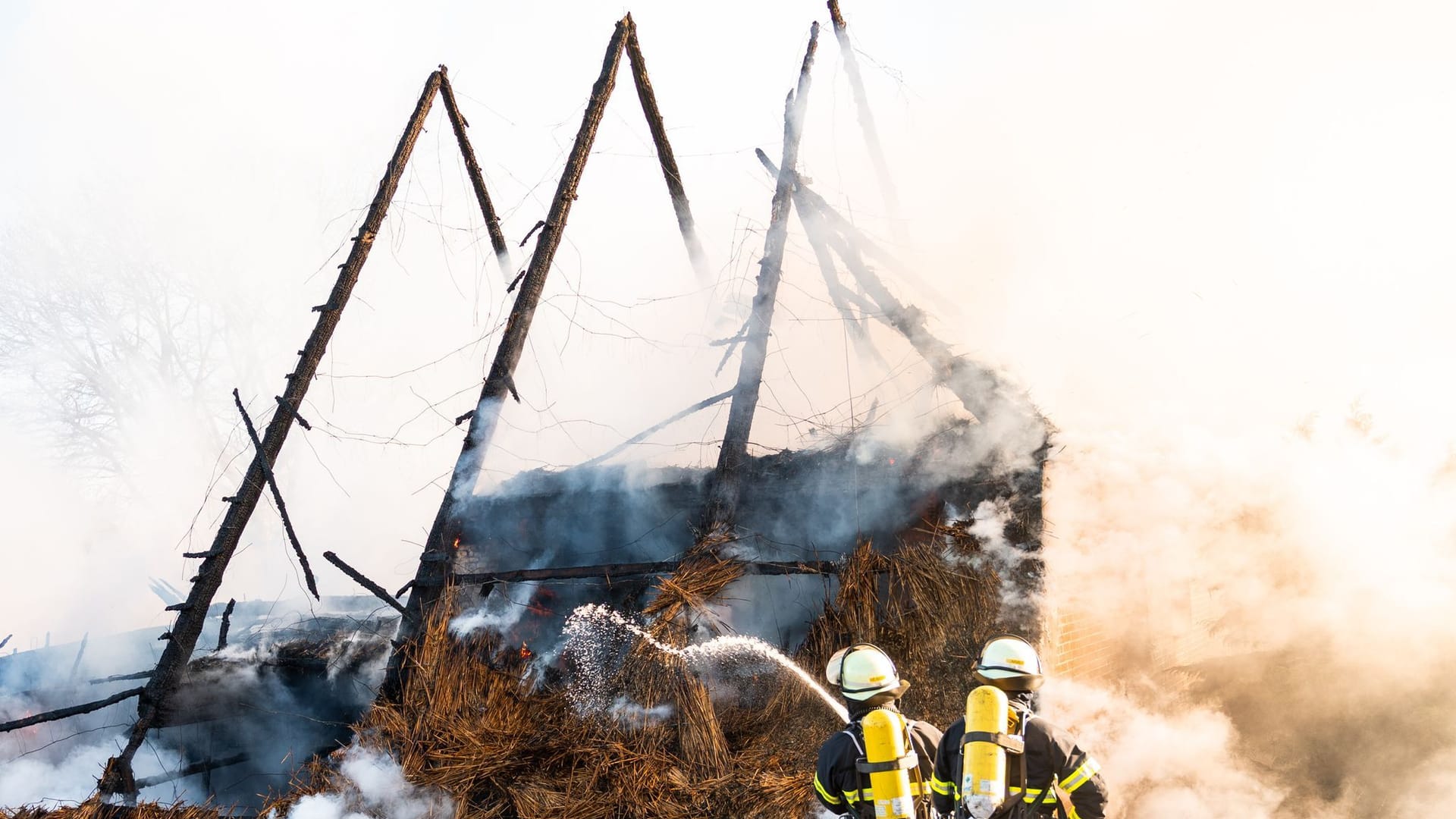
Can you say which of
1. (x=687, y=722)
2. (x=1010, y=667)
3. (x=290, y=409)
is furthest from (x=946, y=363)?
(x=290, y=409)

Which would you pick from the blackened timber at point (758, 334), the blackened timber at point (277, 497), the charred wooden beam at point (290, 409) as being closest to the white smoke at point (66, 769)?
the blackened timber at point (277, 497)

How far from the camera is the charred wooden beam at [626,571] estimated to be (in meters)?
7.89

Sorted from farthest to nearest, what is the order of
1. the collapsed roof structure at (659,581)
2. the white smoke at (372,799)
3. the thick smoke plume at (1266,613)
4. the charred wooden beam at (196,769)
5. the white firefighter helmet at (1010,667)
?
the charred wooden beam at (196,769) < the thick smoke plume at (1266,613) < the collapsed roof structure at (659,581) < the white smoke at (372,799) < the white firefighter helmet at (1010,667)

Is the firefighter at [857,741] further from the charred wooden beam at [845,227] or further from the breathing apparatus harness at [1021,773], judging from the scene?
the charred wooden beam at [845,227]

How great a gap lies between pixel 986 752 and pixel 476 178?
1030cm

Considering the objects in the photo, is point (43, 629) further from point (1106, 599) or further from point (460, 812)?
point (1106, 599)

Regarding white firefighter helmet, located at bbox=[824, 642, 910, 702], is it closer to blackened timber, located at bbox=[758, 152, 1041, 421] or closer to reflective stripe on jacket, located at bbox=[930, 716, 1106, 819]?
reflective stripe on jacket, located at bbox=[930, 716, 1106, 819]

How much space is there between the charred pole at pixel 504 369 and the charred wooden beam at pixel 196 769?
3.23 metres

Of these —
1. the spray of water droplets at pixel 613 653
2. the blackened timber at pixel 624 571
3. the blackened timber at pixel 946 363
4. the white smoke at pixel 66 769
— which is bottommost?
the white smoke at pixel 66 769

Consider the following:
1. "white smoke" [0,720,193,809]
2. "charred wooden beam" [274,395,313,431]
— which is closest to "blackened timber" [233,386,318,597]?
"charred wooden beam" [274,395,313,431]

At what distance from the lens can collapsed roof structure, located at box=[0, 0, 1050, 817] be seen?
7227 millimetres

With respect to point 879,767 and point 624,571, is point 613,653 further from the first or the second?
point 879,767

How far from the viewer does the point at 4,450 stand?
2512 cm

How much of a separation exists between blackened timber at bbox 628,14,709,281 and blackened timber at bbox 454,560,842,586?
17.8 ft
